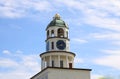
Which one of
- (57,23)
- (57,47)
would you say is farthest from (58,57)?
(57,23)

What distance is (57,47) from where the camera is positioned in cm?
9794

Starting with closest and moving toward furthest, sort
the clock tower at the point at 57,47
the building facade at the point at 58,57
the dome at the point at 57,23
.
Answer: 1. the building facade at the point at 58,57
2. the clock tower at the point at 57,47
3. the dome at the point at 57,23

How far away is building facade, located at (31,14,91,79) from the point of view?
95344mm

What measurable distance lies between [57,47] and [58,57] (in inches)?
81.4

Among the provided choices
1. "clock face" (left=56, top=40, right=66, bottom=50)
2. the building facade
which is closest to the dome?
the building facade

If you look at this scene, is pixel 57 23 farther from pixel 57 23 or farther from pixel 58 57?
pixel 58 57

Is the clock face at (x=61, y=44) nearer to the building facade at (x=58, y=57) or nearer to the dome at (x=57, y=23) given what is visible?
the building facade at (x=58, y=57)

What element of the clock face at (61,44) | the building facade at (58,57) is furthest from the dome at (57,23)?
the clock face at (61,44)

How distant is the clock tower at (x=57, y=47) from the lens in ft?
319

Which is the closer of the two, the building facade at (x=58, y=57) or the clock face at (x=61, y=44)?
the building facade at (x=58, y=57)

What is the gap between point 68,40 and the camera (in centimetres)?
9925

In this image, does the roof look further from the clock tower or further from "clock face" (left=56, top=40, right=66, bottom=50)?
"clock face" (left=56, top=40, right=66, bottom=50)

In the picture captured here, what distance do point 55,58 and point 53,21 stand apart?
7.65 meters

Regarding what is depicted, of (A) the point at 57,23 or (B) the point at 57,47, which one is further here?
(A) the point at 57,23
